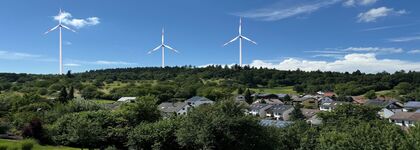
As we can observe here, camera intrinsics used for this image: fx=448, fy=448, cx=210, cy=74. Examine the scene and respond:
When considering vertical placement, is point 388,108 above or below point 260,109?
above


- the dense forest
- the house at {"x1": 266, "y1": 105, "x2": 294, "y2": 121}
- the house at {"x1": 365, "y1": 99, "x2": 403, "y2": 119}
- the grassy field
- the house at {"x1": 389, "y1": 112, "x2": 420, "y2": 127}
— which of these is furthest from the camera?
the grassy field

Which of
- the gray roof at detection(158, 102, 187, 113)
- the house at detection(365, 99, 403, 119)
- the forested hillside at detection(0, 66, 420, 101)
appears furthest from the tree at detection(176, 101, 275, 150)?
the forested hillside at detection(0, 66, 420, 101)

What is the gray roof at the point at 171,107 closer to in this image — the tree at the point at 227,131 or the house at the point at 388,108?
the house at the point at 388,108

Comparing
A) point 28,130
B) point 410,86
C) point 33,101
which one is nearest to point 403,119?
point 28,130

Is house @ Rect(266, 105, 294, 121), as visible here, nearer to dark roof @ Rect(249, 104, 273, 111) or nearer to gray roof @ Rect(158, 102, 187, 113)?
dark roof @ Rect(249, 104, 273, 111)

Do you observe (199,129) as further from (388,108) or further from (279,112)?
(388,108)

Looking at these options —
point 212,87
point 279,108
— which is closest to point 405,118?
point 279,108

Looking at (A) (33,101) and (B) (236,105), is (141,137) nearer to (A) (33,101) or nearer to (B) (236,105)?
(B) (236,105)

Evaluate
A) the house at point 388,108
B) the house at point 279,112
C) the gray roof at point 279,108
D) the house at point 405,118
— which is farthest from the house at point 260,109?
the house at point 405,118

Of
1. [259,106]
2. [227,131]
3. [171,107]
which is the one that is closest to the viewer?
[227,131]
